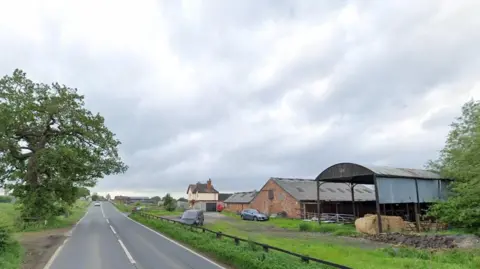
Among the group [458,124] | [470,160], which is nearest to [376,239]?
[470,160]

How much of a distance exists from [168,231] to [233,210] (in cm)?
4508

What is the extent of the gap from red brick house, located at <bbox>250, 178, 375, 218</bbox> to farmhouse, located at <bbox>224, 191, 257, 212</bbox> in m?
4.72

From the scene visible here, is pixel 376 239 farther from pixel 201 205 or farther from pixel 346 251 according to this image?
pixel 201 205

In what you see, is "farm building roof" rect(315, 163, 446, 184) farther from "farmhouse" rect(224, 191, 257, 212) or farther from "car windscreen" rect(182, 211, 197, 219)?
"farmhouse" rect(224, 191, 257, 212)

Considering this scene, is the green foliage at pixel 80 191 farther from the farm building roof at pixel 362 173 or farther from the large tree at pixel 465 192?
the large tree at pixel 465 192

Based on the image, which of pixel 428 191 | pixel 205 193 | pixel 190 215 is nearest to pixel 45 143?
pixel 190 215

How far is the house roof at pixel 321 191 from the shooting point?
51000 millimetres

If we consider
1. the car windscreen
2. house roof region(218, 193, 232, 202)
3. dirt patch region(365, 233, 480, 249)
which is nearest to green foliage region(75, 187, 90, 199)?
the car windscreen

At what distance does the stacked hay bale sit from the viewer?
29.7 m

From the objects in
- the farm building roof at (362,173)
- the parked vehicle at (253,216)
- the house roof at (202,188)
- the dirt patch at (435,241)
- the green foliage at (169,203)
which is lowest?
the dirt patch at (435,241)

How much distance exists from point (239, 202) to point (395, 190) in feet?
125

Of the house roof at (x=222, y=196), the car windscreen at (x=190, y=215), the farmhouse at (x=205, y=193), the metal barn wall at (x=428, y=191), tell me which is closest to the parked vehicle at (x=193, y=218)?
the car windscreen at (x=190, y=215)

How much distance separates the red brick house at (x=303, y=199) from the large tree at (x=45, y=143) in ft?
86.1

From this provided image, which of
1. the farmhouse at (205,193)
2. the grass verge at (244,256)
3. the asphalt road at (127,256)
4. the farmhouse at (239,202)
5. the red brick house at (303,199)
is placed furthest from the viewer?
the farmhouse at (205,193)
